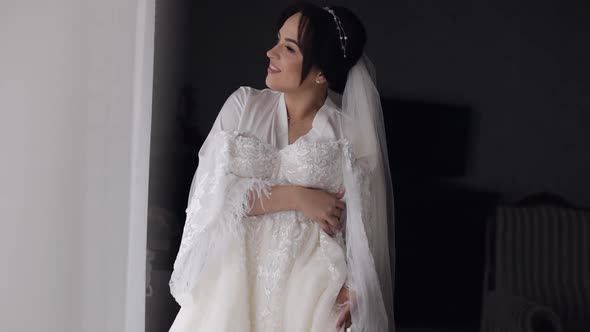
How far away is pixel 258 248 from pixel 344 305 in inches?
10.2

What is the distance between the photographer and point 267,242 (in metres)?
1.80

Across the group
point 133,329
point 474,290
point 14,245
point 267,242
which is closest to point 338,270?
point 267,242

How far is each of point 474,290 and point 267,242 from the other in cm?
63

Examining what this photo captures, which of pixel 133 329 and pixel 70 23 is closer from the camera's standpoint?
pixel 70 23

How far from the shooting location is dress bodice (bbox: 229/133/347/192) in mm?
1772

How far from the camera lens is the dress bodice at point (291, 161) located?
177 centimetres

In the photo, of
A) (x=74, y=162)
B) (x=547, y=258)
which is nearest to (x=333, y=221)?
(x=547, y=258)

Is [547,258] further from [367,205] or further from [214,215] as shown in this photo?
[214,215]

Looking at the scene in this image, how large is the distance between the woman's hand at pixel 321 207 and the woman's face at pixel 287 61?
0.28m

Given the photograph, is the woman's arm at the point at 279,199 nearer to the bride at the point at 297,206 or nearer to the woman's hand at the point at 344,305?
the bride at the point at 297,206

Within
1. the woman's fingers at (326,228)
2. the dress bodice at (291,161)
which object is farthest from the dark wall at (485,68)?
the woman's fingers at (326,228)

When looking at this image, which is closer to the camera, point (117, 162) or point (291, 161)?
point (291, 161)

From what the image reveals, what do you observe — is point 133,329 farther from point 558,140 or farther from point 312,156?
point 558,140

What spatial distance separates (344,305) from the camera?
1.75 metres
